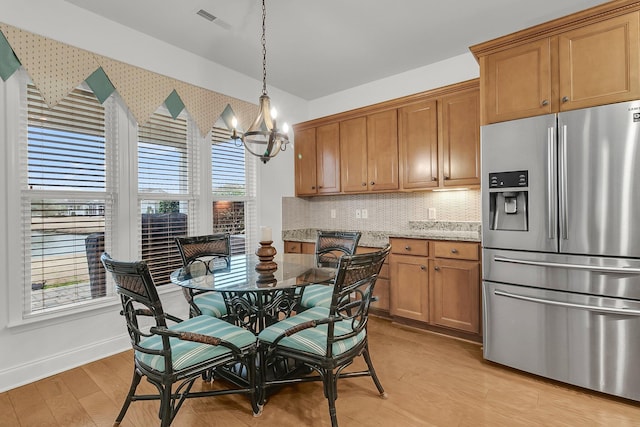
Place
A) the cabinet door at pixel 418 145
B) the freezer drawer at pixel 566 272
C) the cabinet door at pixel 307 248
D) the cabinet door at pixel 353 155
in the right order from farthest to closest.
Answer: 1. the cabinet door at pixel 307 248
2. the cabinet door at pixel 353 155
3. the cabinet door at pixel 418 145
4. the freezer drawer at pixel 566 272

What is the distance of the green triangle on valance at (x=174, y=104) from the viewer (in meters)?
3.11

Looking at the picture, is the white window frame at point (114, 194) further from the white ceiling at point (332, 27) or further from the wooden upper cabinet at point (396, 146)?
the wooden upper cabinet at point (396, 146)

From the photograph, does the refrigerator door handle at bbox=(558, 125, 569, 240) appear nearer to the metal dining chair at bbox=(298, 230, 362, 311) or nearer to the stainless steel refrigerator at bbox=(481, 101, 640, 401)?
the stainless steel refrigerator at bbox=(481, 101, 640, 401)

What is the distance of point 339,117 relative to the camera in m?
4.05

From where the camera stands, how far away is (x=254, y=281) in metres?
1.95

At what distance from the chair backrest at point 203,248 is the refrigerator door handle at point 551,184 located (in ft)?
7.78

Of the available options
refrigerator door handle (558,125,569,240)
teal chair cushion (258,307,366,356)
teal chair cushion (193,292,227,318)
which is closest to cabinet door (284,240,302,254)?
teal chair cushion (193,292,227,318)

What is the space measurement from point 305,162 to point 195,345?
10.3 feet

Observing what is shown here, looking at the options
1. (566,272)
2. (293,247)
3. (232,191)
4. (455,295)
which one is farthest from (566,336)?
(232,191)

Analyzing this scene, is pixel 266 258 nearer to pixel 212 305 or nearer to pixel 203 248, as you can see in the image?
pixel 212 305

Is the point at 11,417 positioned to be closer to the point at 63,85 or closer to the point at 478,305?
the point at 63,85

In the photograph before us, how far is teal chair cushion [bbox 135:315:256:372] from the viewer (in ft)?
5.18

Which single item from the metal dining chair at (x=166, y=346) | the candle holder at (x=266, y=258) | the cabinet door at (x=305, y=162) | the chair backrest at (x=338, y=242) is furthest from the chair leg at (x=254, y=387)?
the cabinet door at (x=305, y=162)

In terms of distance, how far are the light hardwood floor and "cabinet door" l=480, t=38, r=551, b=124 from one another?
1.90 metres
